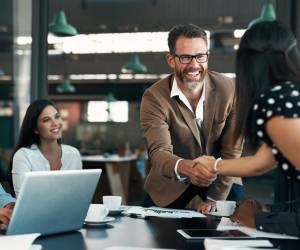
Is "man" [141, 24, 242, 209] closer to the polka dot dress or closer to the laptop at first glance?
the laptop

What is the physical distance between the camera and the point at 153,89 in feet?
8.99

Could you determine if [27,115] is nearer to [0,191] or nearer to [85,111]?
[0,191]

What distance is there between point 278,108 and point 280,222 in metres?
0.42

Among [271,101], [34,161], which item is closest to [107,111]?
[34,161]

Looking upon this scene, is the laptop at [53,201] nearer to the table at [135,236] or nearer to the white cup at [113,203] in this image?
the table at [135,236]

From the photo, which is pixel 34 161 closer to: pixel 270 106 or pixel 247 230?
pixel 247 230

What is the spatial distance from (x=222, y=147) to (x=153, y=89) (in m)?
0.47

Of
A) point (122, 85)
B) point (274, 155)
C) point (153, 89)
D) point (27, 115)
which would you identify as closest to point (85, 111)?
point (122, 85)

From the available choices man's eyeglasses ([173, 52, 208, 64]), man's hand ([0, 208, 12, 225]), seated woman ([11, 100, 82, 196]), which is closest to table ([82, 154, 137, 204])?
seated woman ([11, 100, 82, 196])

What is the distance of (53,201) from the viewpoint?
1.66 m

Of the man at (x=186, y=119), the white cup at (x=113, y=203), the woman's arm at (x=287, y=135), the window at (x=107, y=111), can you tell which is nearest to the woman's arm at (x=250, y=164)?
the woman's arm at (x=287, y=135)

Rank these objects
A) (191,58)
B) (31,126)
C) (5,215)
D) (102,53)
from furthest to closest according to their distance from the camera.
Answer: (102,53) < (31,126) < (191,58) < (5,215)

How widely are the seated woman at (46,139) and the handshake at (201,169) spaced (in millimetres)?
1473

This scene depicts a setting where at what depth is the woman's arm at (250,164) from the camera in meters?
1.68
